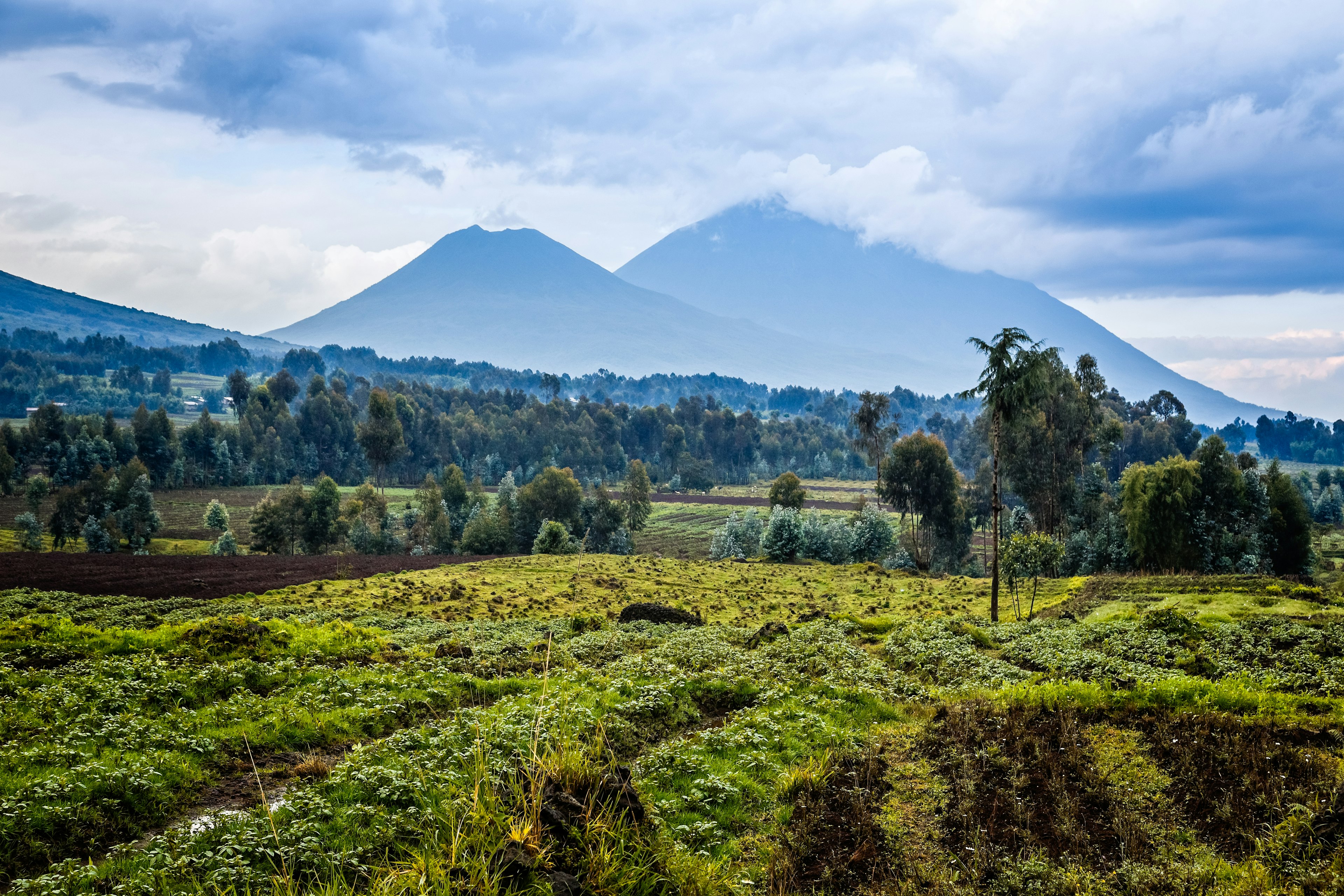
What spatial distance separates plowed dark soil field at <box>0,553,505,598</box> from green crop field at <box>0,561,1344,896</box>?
90.2 feet

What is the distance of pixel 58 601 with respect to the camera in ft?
120

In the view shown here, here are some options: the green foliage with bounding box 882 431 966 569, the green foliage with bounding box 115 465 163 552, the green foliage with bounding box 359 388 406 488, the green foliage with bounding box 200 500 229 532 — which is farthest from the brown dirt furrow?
the green foliage with bounding box 115 465 163 552

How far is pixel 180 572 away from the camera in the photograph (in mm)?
54125

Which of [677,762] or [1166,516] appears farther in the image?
[1166,516]

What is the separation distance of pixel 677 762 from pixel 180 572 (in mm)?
57229

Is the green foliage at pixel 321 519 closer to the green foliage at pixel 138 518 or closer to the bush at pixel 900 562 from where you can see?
the green foliage at pixel 138 518

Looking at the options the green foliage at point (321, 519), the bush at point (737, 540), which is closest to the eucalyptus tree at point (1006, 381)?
the bush at point (737, 540)

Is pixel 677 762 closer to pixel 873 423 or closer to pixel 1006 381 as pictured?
pixel 1006 381

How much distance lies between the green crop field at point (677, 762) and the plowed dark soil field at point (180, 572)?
1083 inches

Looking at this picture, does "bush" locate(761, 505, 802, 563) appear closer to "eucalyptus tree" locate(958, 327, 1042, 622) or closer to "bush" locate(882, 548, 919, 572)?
"bush" locate(882, 548, 919, 572)

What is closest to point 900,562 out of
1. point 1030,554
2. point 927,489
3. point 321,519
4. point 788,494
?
point 927,489

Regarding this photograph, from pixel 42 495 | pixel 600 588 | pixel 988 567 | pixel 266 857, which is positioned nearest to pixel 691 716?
pixel 266 857

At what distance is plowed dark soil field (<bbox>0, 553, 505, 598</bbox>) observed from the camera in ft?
148

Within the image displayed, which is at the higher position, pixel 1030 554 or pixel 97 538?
pixel 1030 554
